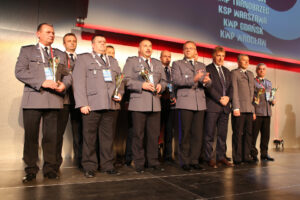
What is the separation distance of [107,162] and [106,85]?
3.10 ft

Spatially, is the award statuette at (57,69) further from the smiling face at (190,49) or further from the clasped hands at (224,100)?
the clasped hands at (224,100)

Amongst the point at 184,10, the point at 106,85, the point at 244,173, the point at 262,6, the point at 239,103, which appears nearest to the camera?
the point at 106,85

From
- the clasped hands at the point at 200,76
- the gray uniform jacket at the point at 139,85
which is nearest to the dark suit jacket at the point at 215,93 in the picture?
the clasped hands at the point at 200,76

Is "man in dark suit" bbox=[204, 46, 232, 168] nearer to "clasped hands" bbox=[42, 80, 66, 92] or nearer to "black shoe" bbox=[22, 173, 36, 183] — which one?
"clasped hands" bbox=[42, 80, 66, 92]

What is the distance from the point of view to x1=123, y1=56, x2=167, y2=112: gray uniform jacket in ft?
10.4

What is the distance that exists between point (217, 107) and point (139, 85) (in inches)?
50.1

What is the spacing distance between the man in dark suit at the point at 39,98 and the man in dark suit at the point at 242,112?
257 centimetres

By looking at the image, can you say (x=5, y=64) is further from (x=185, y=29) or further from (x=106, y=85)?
(x=185, y=29)

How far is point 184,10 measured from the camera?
16.0 feet

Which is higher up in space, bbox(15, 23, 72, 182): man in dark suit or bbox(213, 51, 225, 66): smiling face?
bbox(213, 51, 225, 66): smiling face

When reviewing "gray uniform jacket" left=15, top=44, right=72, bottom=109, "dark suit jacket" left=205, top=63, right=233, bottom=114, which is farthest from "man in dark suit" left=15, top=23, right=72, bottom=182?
"dark suit jacket" left=205, top=63, right=233, bottom=114

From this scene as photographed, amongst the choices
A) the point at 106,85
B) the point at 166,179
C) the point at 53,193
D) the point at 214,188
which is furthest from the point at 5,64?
the point at 214,188

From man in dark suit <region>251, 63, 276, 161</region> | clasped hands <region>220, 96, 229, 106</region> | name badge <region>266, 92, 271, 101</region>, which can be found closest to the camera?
clasped hands <region>220, 96, 229, 106</region>

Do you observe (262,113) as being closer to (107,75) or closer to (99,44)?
(107,75)
